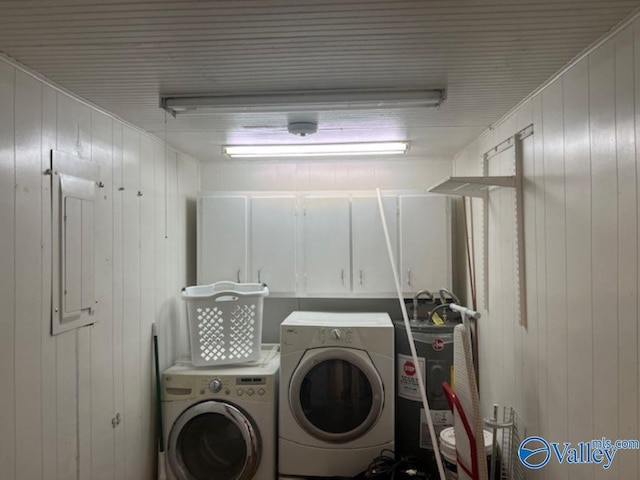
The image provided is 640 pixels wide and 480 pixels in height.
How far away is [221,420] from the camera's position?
101 inches

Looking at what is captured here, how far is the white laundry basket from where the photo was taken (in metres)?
2.60

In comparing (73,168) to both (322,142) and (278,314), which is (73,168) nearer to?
(322,142)

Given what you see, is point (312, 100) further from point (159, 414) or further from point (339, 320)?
point (159, 414)

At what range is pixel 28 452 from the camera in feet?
4.83

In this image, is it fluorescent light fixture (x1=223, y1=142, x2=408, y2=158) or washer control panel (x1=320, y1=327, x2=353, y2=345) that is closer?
washer control panel (x1=320, y1=327, x2=353, y2=345)

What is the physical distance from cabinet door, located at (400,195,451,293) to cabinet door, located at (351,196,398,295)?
3.2 inches

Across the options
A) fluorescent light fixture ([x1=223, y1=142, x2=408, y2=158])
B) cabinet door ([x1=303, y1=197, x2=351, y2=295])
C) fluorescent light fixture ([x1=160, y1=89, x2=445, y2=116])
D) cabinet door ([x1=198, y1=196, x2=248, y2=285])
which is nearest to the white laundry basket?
cabinet door ([x1=198, y1=196, x2=248, y2=285])

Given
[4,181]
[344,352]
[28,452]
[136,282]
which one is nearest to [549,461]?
[344,352]

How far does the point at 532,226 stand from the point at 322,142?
1462mm

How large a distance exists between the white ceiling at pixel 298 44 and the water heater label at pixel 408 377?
Result: 1.64 m

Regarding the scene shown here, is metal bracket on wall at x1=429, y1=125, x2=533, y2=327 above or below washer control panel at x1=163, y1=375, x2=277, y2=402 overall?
above

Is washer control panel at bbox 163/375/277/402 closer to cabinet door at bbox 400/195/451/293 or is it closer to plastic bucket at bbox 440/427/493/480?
plastic bucket at bbox 440/427/493/480

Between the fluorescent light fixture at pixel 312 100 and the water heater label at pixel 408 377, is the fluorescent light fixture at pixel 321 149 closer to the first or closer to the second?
the fluorescent light fixture at pixel 312 100

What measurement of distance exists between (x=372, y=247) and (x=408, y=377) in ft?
3.11
